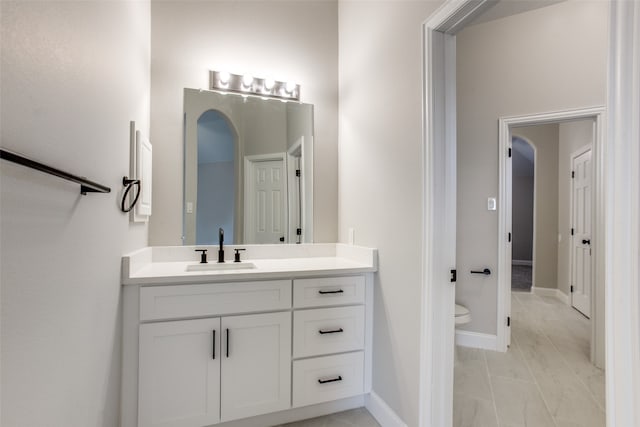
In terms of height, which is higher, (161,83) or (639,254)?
(161,83)

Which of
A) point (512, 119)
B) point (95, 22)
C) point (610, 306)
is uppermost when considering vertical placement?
point (512, 119)

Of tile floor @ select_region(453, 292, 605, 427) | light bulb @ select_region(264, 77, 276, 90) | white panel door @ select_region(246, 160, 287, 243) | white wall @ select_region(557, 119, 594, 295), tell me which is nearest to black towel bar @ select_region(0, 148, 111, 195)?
white panel door @ select_region(246, 160, 287, 243)

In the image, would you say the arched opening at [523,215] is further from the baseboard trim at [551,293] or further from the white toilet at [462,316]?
the white toilet at [462,316]

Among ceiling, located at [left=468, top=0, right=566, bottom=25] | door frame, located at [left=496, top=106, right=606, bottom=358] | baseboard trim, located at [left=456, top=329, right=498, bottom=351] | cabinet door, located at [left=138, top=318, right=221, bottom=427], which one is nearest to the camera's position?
cabinet door, located at [left=138, top=318, right=221, bottom=427]

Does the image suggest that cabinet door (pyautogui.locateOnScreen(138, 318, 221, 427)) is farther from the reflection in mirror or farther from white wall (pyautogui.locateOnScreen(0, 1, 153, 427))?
the reflection in mirror

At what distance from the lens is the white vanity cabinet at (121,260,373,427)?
1536 mm

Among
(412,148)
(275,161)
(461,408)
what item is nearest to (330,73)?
(275,161)

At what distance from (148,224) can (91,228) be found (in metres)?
1.03

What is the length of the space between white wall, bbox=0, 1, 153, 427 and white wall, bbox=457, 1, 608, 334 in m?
2.71

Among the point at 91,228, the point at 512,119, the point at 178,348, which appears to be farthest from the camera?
the point at 512,119

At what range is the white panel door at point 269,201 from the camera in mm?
2322

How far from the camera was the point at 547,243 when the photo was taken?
4.85 metres

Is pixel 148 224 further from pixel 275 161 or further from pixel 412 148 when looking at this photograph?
pixel 412 148

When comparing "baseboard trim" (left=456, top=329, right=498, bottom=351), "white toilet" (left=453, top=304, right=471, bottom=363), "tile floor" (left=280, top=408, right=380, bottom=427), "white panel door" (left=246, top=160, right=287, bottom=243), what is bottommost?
"tile floor" (left=280, top=408, right=380, bottom=427)
